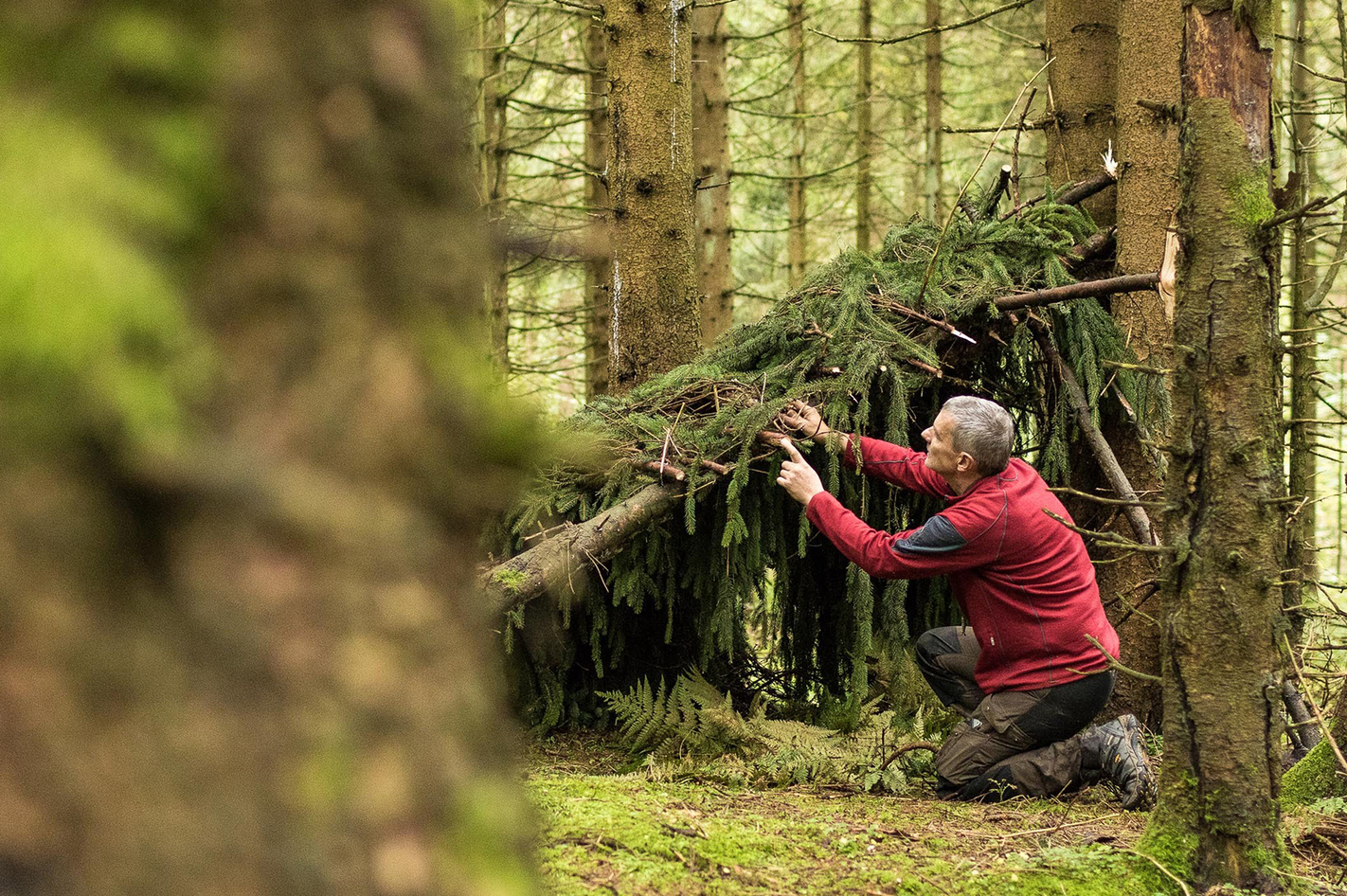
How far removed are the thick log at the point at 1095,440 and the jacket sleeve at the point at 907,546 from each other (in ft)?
4.15

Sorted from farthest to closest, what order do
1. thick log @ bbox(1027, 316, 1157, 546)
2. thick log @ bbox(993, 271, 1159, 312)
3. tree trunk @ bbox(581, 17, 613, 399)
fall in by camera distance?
1. tree trunk @ bbox(581, 17, 613, 399)
2. thick log @ bbox(1027, 316, 1157, 546)
3. thick log @ bbox(993, 271, 1159, 312)

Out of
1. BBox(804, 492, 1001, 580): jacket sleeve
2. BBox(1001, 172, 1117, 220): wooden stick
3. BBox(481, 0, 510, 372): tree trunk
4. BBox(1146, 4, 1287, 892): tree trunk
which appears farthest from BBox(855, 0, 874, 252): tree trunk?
BBox(1146, 4, 1287, 892): tree trunk

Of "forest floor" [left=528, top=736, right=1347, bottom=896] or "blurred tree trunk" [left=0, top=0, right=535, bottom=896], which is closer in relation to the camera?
"blurred tree trunk" [left=0, top=0, right=535, bottom=896]

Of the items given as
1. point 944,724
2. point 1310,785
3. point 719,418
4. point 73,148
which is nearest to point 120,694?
point 73,148

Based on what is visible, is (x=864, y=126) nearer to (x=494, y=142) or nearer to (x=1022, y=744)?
(x=494, y=142)

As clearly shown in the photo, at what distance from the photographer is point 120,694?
1062 mm

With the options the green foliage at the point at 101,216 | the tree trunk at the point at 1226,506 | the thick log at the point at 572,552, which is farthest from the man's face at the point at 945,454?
the green foliage at the point at 101,216

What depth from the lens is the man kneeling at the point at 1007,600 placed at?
4.64 meters

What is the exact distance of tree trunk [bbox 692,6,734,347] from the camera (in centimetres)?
1152

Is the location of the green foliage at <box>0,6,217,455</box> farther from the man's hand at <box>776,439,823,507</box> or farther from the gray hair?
the gray hair

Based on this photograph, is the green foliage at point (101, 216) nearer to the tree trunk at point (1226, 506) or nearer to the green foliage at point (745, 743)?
the tree trunk at point (1226, 506)

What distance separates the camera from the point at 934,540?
4.61 m

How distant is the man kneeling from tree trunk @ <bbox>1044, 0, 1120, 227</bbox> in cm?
287

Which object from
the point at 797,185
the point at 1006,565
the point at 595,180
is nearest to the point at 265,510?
the point at 1006,565
